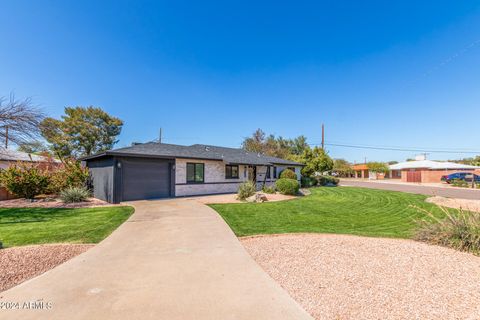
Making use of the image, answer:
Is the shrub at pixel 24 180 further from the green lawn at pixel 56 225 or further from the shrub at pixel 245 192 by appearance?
the shrub at pixel 245 192

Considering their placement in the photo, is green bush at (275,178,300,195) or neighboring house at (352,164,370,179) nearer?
green bush at (275,178,300,195)

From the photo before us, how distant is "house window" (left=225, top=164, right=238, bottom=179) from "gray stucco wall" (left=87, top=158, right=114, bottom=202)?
311 inches

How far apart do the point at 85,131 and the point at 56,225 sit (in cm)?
2646

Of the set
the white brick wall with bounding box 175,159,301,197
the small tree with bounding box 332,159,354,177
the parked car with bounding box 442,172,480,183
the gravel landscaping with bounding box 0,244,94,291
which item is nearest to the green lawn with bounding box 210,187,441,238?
the gravel landscaping with bounding box 0,244,94,291

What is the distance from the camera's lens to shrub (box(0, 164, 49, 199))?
11.0 metres

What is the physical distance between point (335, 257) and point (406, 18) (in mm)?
14229

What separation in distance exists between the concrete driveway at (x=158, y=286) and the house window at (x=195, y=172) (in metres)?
9.21

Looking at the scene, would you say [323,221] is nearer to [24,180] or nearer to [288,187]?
[288,187]

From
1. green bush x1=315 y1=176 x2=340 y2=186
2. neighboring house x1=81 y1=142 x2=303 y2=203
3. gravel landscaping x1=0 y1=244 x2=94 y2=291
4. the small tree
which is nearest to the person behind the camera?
gravel landscaping x1=0 y1=244 x2=94 y2=291

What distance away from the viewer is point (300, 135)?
48.2 m

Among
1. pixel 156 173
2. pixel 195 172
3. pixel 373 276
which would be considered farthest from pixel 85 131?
pixel 373 276

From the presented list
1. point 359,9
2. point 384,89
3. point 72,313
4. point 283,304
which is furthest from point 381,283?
point 384,89

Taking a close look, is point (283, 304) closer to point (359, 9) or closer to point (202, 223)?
point (202, 223)

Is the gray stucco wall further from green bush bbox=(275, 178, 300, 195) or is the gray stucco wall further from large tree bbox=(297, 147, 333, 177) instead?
large tree bbox=(297, 147, 333, 177)
